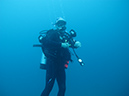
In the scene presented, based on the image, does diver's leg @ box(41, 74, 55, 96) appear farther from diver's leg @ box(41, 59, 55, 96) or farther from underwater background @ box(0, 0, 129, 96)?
underwater background @ box(0, 0, 129, 96)

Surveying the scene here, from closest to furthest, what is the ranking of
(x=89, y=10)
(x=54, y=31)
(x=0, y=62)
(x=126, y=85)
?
(x=54, y=31), (x=126, y=85), (x=0, y=62), (x=89, y=10)

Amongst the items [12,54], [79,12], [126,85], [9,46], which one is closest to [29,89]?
[12,54]

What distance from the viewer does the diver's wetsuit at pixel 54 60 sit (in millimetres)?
2447

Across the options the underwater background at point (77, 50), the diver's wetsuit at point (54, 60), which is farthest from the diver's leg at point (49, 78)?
the underwater background at point (77, 50)

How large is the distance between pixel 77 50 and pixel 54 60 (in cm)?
649

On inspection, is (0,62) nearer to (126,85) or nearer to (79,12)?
(79,12)

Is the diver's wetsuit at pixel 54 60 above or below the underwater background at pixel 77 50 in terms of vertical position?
below

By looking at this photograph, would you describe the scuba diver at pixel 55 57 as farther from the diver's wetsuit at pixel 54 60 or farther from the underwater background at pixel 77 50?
the underwater background at pixel 77 50

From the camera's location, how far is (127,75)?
316 inches

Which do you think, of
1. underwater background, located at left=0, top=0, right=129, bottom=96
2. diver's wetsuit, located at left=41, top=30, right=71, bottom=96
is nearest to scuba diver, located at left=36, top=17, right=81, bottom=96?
diver's wetsuit, located at left=41, top=30, right=71, bottom=96

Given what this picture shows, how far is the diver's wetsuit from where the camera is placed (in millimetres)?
2447

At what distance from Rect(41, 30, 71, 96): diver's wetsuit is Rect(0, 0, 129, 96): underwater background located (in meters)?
5.21

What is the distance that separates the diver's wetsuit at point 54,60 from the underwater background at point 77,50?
5.21 meters

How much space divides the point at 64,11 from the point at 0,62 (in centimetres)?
590
